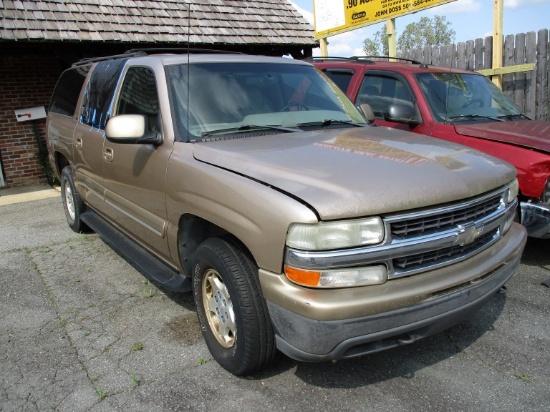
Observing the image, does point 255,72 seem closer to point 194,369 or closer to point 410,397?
point 194,369

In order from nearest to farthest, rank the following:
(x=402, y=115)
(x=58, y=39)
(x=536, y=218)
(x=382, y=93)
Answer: (x=536, y=218) → (x=402, y=115) → (x=382, y=93) → (x=58, y=39)

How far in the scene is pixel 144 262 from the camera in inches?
151

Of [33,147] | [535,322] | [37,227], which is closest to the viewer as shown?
[535,322]

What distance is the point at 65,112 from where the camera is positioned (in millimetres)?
5656

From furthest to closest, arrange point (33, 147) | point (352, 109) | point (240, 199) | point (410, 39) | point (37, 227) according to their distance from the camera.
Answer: point (410, 39) < point (33, 147) < point (37, 227) < point (352, 109) < point (240, 199)

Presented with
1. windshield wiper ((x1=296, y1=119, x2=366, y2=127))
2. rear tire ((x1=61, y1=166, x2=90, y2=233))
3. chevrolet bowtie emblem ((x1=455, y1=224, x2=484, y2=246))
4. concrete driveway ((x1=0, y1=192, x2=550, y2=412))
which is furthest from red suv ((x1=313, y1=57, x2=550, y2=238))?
rear tire ((x1=61, y1=166, x2=90, y2=233))

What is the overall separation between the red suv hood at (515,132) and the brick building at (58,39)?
21.3 feet

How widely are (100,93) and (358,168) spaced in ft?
9.99

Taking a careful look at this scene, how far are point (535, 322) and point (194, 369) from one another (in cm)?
240

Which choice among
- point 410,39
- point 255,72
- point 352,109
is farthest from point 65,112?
point 410,39

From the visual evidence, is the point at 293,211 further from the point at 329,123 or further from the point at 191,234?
the point at 329,123

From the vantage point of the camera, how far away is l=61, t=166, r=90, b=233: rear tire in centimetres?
561

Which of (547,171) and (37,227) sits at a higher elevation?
(547,171)

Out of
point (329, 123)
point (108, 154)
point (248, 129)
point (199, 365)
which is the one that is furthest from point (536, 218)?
point (108, 154)
